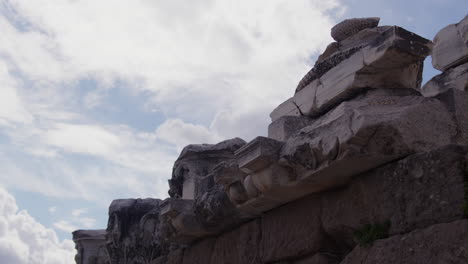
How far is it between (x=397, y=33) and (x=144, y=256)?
15.9 feet

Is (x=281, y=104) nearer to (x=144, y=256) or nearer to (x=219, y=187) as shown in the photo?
(x=219, y=187)

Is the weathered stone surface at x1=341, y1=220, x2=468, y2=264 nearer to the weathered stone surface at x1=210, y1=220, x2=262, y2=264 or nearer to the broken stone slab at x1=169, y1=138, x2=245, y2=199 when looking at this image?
the weathered stone surface at x1=210, y1=220, x2=262, y2=264

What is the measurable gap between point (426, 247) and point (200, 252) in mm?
3209

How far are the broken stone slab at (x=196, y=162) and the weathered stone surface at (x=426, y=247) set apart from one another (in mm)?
3031

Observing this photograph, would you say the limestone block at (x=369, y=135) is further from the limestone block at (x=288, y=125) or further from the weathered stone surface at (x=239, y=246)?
the weathered stone surface at (x=239, y=246)

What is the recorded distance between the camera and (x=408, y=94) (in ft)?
12.6

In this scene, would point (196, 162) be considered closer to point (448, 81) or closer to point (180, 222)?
point (180, 222)

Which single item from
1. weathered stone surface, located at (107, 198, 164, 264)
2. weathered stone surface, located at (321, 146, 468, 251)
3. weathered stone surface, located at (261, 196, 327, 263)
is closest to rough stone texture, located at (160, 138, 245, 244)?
weathered stone surface, located at (261, 196, 327, 263)

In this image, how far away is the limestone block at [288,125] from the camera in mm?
4438

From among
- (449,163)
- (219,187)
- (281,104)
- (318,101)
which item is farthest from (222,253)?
(449,163)

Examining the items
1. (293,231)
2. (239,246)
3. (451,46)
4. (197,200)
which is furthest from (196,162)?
(451,46)

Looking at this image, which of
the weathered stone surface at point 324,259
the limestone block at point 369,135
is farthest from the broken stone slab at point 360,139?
the weathered stone surface at point 324,259

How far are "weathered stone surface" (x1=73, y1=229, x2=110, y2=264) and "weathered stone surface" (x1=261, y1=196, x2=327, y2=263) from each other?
A: 625cm

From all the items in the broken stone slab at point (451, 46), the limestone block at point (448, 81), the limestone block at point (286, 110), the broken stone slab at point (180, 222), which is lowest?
the broken stone slab at point (180, 222)
